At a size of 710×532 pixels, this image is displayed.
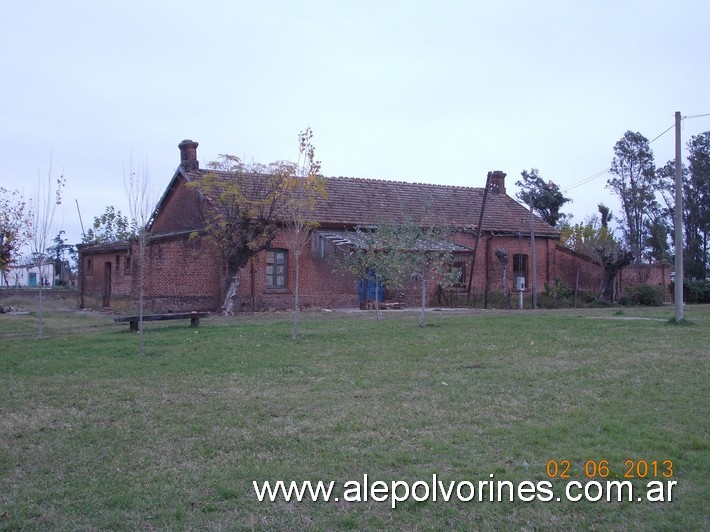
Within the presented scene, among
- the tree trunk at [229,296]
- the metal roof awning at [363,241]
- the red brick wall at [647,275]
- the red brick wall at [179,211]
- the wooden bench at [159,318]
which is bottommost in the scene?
the wooden bench at [159,318]

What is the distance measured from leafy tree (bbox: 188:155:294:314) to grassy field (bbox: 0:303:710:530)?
36.7 ft

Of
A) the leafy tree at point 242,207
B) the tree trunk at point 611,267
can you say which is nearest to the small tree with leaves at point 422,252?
the leafy tree at point 242,207

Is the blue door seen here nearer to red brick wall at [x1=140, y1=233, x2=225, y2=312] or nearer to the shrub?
red brick wall at [x1=140, y1=233, x2=225, y2=312]

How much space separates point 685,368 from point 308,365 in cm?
573

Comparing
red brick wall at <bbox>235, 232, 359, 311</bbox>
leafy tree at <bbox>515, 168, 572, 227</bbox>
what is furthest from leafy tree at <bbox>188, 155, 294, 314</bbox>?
leafy tree at <bbox>515, 168, 572, 227</bbox>

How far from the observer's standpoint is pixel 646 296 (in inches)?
1195

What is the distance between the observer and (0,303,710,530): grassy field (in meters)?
5.28

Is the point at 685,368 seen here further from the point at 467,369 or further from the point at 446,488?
the point at 446,488

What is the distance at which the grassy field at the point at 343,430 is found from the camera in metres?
5.28

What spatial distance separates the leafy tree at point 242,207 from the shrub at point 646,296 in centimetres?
1593

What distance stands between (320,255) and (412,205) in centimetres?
665

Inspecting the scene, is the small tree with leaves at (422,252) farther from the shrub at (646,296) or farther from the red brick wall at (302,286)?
the shrub at (646,296)

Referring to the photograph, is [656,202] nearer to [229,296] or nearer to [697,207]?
[697,207]

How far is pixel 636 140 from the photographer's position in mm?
52531
